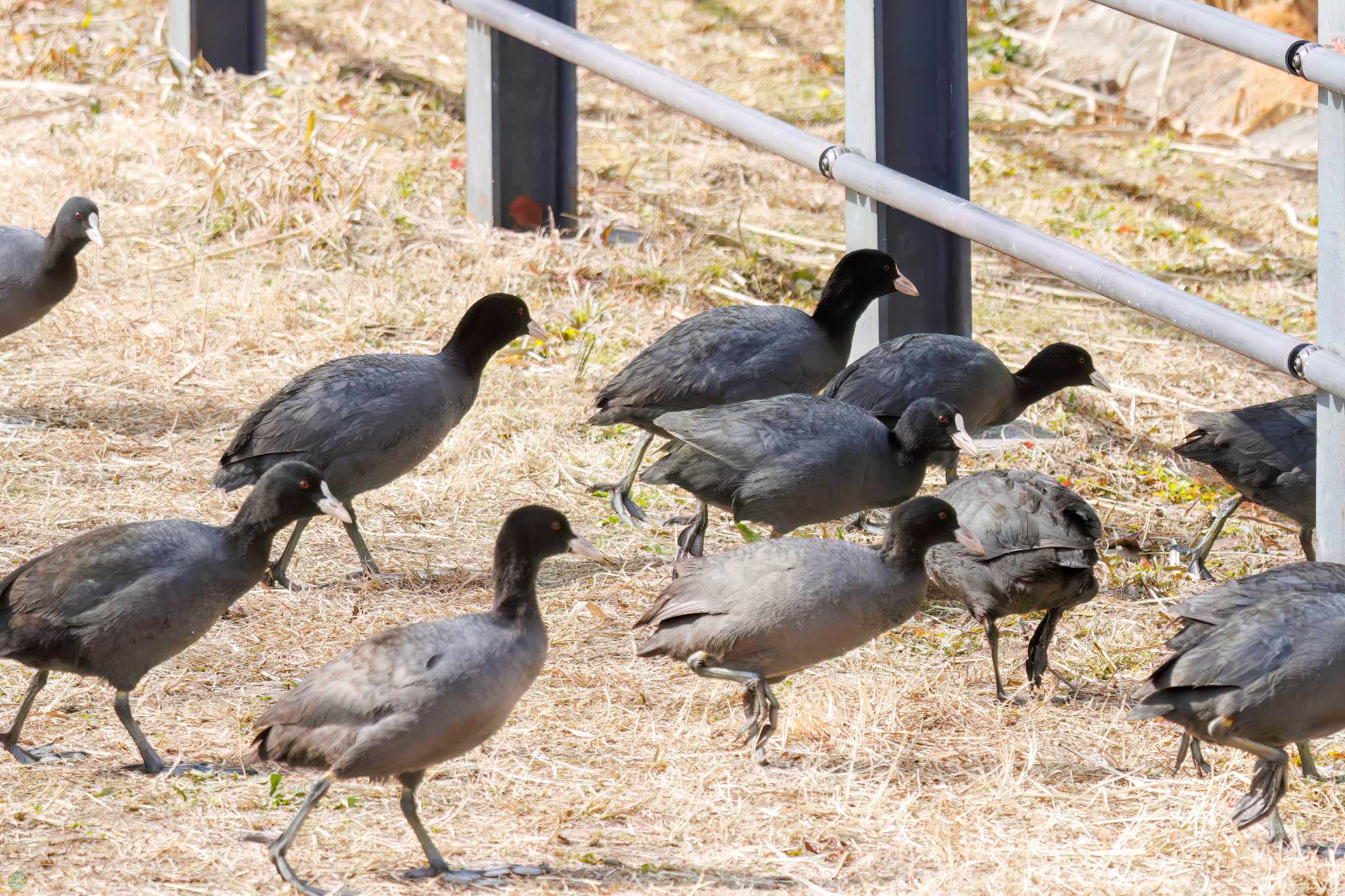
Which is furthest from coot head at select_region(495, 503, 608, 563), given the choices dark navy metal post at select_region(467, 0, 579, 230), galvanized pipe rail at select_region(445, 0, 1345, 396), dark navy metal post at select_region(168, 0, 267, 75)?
dark navy metal post at select_region(168, 0, 267, 75)

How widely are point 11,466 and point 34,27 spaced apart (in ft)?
22.0

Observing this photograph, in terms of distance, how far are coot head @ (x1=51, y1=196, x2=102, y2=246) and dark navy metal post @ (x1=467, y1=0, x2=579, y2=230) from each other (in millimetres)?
2536

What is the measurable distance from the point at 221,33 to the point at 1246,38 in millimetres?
7745

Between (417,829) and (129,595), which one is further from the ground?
(129,595)

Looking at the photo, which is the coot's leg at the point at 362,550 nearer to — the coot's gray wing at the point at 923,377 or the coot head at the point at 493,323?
the coot head at the point at 493,323

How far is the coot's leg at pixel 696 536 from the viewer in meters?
6.21

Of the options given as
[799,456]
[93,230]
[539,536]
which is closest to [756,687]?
[539,536]

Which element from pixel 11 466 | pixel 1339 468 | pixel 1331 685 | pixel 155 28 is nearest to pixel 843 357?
pixel 1339 468

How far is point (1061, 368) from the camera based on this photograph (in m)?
7.05

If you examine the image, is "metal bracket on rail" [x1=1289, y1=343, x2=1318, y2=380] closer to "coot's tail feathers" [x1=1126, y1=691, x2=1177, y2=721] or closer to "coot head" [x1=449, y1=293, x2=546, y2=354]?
"coot's tail feathers" [x1=1126, y1=691, x2=1177, y2=721]

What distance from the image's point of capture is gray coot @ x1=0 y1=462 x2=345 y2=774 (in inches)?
176

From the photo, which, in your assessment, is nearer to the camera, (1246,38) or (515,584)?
(515,584)

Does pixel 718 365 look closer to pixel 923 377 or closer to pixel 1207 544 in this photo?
pixel 923 377

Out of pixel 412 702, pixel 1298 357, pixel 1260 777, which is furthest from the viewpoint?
pixel 1298 357
